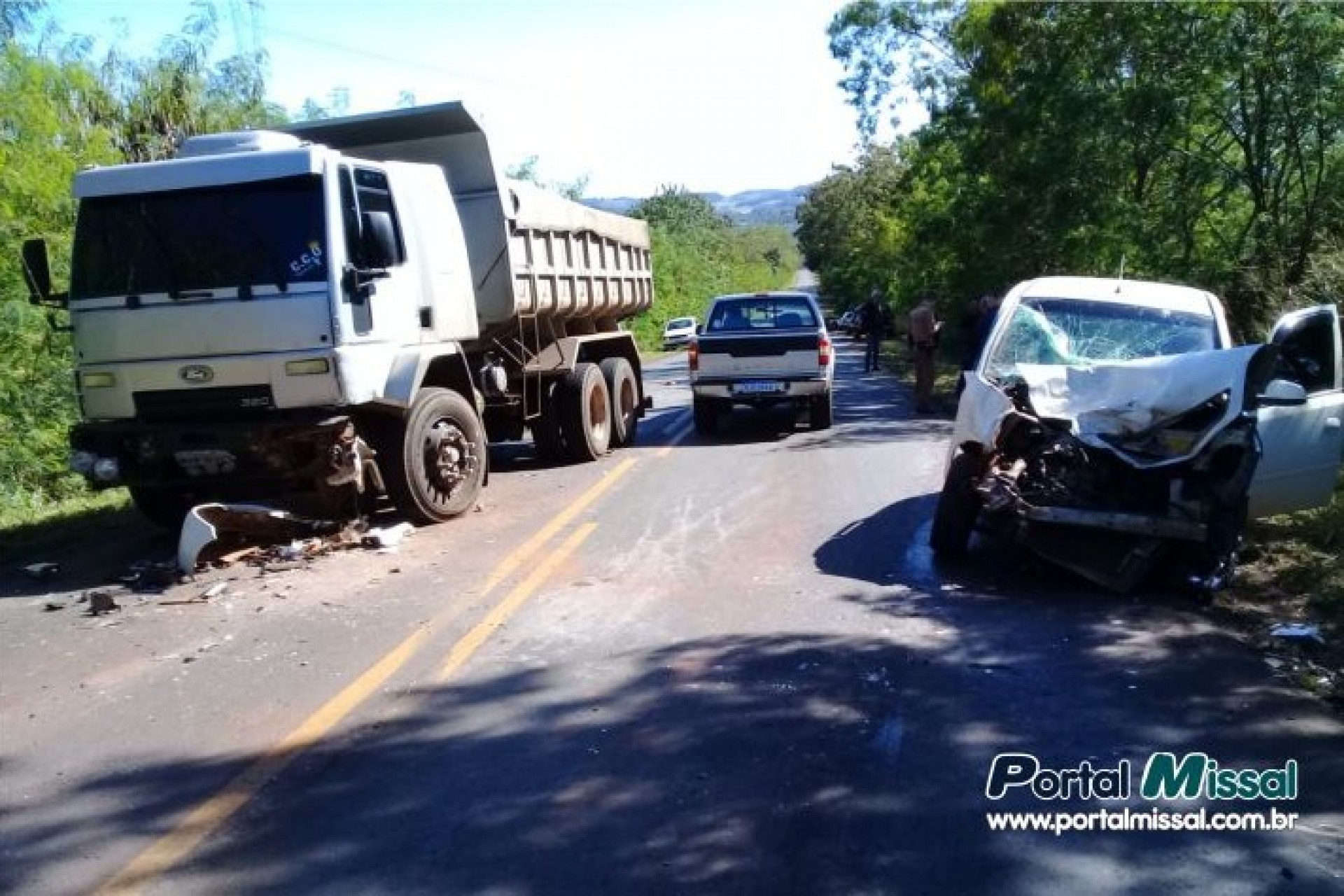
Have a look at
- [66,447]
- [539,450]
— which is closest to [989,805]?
[539,450]

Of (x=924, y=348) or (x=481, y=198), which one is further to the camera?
(x=924, y=348)

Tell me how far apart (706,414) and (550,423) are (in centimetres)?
289

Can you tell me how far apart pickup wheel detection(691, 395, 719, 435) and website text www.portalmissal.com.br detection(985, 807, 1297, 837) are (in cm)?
1102

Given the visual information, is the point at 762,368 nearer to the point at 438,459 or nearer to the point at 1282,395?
the point at 438,459

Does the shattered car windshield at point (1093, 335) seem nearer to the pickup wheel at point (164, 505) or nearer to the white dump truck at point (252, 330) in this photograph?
the white dump truck at point (252, 330)

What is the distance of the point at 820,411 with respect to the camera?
1509cm

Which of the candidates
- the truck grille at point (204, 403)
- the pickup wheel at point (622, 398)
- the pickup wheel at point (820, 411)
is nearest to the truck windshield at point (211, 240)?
the truck grille at point (204, 403)

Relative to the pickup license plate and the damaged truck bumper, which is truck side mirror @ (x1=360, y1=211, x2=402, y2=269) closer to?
the damaged truck bumper

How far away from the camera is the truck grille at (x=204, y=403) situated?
811cm

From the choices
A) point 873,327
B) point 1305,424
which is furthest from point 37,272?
point 873,327

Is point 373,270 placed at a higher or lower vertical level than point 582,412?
higher

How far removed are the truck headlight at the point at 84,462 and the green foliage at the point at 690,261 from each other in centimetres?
1443

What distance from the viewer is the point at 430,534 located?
900 cm

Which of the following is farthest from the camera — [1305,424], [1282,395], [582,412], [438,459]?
[582,412]
